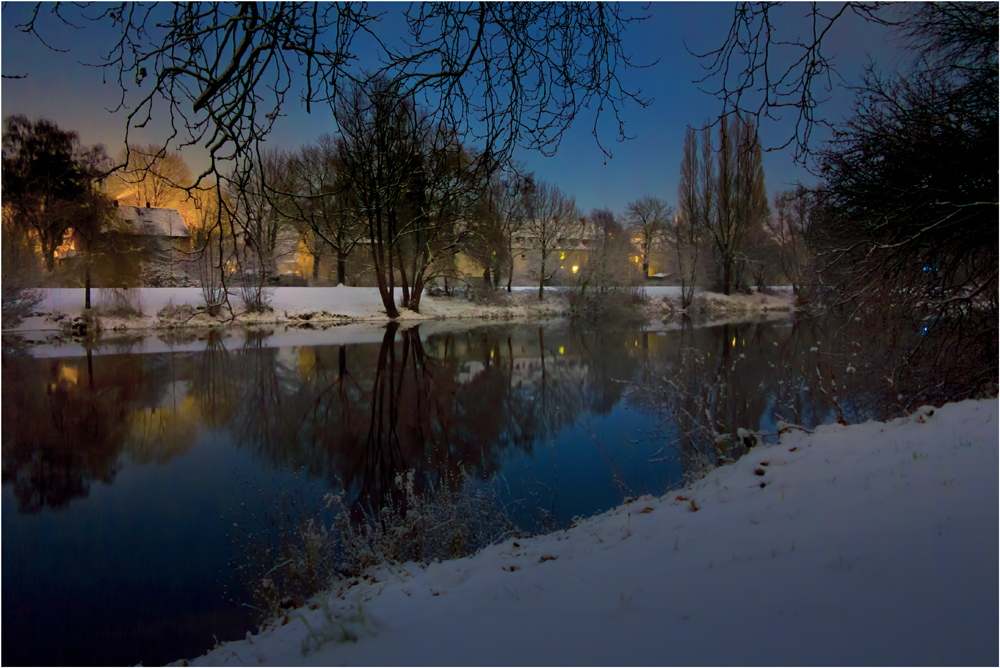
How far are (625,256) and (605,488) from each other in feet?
129

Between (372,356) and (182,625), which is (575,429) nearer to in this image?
(182,625)

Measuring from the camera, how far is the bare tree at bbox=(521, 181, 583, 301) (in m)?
32.6

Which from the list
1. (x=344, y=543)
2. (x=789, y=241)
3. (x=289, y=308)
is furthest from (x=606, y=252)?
(x=344, y=543)

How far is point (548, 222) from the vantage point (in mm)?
33656

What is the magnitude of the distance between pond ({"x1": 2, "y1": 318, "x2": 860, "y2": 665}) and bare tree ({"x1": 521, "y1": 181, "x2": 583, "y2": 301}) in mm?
16654

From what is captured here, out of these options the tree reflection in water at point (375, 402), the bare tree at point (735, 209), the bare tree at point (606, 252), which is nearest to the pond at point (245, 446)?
the tree reflection in water at point (375, 402)

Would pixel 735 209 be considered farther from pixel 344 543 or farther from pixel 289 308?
pixel 344 543

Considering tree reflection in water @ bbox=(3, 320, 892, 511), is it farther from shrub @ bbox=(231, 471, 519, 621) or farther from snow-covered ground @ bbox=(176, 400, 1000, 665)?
snow-covered ground @ bbox=(176, 400, 1000, 665)

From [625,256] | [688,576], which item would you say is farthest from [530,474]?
[625,256]

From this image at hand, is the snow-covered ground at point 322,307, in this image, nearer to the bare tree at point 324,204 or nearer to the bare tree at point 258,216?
the bare tree at point 258,216

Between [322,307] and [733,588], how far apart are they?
27540 mm

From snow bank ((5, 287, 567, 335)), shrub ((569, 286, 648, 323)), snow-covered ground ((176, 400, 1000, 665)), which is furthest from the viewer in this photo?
shrub ((569, 286, 648, 323))

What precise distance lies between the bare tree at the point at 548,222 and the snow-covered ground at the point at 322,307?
2.78 m

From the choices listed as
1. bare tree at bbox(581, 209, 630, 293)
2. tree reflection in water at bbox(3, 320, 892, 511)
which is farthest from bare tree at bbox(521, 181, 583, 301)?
tree reflection in water at bbox(3, 320, 892, 511)
